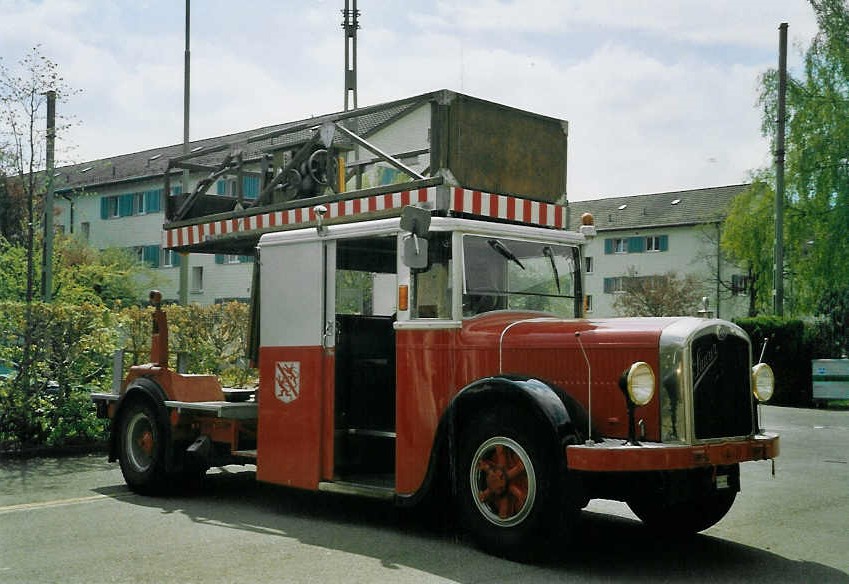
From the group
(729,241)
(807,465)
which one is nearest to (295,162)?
(807,465)

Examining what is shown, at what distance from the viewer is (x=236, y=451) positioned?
382 inches

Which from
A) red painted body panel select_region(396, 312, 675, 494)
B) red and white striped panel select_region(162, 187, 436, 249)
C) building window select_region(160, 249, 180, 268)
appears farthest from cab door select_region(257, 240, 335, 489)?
building window select_region(160, 249, 180, 268)

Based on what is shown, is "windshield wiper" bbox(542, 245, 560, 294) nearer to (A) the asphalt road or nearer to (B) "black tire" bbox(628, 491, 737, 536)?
(B) "black tire" bbox(628, 491, 737, 536)

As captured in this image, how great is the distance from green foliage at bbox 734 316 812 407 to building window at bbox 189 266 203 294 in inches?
1213

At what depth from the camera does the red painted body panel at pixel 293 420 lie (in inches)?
345

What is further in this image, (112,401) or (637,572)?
(112,401)

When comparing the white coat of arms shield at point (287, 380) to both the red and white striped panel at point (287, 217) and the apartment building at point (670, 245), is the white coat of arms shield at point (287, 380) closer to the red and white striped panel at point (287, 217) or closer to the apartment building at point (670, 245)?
the red and white striped panel at point (287, 217)

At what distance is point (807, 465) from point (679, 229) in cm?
4975

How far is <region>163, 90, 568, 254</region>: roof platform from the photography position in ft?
28.0

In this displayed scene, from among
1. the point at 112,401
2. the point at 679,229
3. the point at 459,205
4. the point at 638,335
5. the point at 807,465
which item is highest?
the point at 679,229

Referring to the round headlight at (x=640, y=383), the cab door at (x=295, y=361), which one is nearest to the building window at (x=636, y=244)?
the cab door at (x=295, y=361)

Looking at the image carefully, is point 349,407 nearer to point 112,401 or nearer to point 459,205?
point 459,205

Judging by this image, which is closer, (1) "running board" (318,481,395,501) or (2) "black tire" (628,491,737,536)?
(2) "black tire" (628,491,737,536)

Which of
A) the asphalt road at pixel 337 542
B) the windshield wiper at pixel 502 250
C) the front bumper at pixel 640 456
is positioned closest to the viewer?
the front bumper at pixel 640 456
